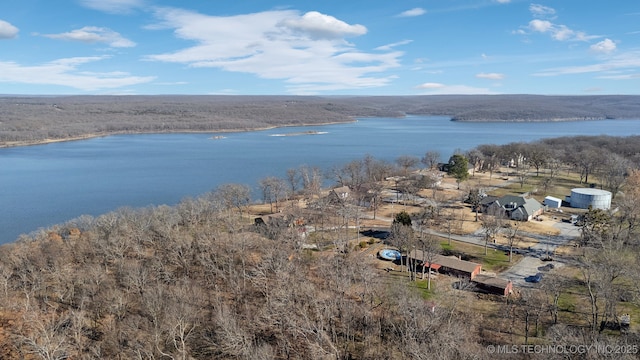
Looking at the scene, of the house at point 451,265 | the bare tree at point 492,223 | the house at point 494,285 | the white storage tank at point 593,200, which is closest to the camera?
the house at point 494,285

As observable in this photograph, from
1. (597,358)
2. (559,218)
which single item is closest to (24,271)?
(597,358)

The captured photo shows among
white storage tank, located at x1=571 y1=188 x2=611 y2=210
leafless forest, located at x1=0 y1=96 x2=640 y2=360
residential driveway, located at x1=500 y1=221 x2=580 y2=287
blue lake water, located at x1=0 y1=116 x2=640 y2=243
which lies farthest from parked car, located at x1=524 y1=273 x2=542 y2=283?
blue lake water, located at x1=0 y1=116 x2=640 y2=243

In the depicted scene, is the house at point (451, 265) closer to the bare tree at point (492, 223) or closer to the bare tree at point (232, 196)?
the bare tree at point (492, 223)

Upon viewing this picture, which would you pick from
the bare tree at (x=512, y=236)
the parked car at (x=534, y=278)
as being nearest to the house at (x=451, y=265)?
the parked car at (x=534, y=278)

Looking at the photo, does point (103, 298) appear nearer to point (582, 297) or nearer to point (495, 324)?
point (495, 324)

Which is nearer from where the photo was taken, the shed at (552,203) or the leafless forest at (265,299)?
the leafless forest at (265,299)

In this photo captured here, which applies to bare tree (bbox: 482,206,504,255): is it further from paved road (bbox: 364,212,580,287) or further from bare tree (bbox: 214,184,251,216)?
bare tree (bbox: 214,184,251,216)
